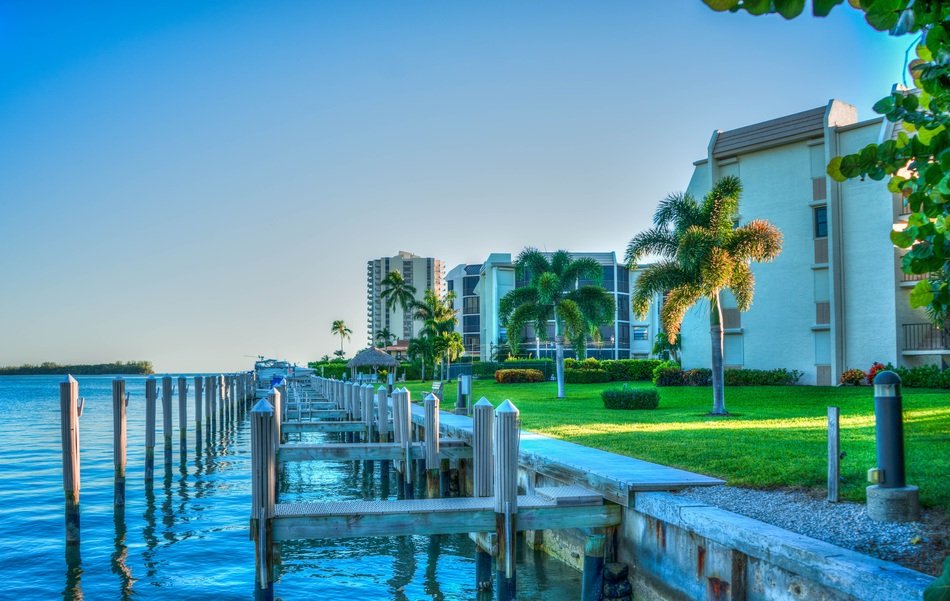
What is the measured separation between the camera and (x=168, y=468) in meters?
22.7

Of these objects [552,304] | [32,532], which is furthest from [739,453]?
[552,304]

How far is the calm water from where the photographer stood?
470 inches

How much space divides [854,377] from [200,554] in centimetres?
2524

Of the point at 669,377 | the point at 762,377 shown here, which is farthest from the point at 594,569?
the point at 669,377

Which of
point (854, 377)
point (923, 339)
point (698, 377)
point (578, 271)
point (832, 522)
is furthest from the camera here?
point (578, 271)

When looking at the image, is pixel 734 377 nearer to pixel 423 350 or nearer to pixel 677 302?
pixel 677 302

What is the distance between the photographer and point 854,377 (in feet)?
101

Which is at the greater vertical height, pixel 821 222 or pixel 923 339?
pixel 821 222

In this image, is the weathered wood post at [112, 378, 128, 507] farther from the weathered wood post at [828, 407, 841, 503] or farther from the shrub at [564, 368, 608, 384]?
the shrub at [564, 368, 608, 384]

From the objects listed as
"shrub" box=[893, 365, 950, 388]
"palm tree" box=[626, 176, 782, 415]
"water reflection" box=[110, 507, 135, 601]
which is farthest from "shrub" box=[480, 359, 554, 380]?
"water reflection" box=[110, 507, 135, 601]

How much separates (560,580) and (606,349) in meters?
69.9

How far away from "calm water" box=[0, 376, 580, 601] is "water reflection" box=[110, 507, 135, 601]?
2 cm

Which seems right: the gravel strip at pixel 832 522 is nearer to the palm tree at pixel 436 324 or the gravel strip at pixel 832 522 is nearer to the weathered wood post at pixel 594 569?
the weathered wood post at pixel 594 569

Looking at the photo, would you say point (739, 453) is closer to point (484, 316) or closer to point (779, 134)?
point (779, 134)
